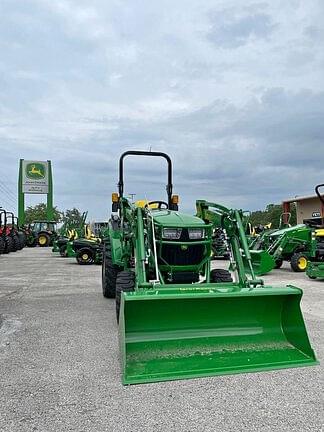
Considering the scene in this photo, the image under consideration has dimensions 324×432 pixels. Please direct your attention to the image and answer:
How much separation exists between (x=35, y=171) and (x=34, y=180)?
903mm

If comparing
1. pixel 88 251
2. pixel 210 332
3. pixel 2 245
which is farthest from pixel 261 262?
pixel 2 245

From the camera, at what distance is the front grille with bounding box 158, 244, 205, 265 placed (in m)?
5.39

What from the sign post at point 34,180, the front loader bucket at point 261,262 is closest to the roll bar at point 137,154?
the front loader bucket at point 261,262

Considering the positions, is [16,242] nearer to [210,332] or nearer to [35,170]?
[35,170]

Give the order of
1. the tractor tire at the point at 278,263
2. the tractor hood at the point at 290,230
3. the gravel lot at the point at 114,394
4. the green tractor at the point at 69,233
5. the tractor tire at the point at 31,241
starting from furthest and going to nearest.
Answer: the tractor tire at the point at 31,241 < the green tractor at the point at 69,233 < the tractor tire at the point at 278,263 < the tractor hood at the point at 290,230 < the gravel lot at the point at 114,394

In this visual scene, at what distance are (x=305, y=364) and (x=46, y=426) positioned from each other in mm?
2203

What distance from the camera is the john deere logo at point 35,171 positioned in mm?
44938

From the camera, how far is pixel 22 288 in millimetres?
9508

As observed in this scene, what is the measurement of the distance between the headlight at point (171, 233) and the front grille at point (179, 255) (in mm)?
96

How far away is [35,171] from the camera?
148ft

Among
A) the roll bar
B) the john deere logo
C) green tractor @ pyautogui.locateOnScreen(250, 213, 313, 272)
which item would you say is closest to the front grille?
the roll bar

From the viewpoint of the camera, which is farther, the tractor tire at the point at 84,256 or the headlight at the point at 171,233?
the tractor tire at the point at 84,256

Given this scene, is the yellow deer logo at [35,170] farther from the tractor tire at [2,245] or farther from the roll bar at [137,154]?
the roll bar at [137,154]

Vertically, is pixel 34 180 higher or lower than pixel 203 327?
higher
